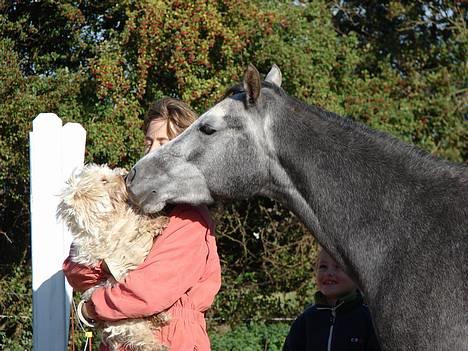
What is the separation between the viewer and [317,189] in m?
3.69

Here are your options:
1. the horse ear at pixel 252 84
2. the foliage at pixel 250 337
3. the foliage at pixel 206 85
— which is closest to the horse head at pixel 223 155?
the horse ear at pixel 252 84

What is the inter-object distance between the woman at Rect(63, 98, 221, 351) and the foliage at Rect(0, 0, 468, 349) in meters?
5.44

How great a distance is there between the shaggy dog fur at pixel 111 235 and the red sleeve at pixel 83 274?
49 millimetres

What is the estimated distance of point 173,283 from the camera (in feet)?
10.8

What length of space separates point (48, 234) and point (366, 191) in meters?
1.96

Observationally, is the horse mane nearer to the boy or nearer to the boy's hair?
the boy's hair

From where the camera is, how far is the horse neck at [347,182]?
3.52m

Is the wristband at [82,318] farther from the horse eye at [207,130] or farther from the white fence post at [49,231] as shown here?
the white fence post at [49,231]

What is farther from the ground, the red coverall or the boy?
the red coverall

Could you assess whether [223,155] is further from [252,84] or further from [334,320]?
[334,320]

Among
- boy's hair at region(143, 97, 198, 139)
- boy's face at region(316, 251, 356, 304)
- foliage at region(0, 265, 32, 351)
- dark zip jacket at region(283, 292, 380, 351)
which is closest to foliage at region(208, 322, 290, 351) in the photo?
foliage at region(0, 265, 32, 351)

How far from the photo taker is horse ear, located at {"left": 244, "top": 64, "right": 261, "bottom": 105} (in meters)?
3.66

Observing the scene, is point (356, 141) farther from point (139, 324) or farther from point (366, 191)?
point (139, 324)

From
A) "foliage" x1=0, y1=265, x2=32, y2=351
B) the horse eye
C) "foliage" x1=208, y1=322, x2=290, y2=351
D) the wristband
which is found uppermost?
the horse eye
